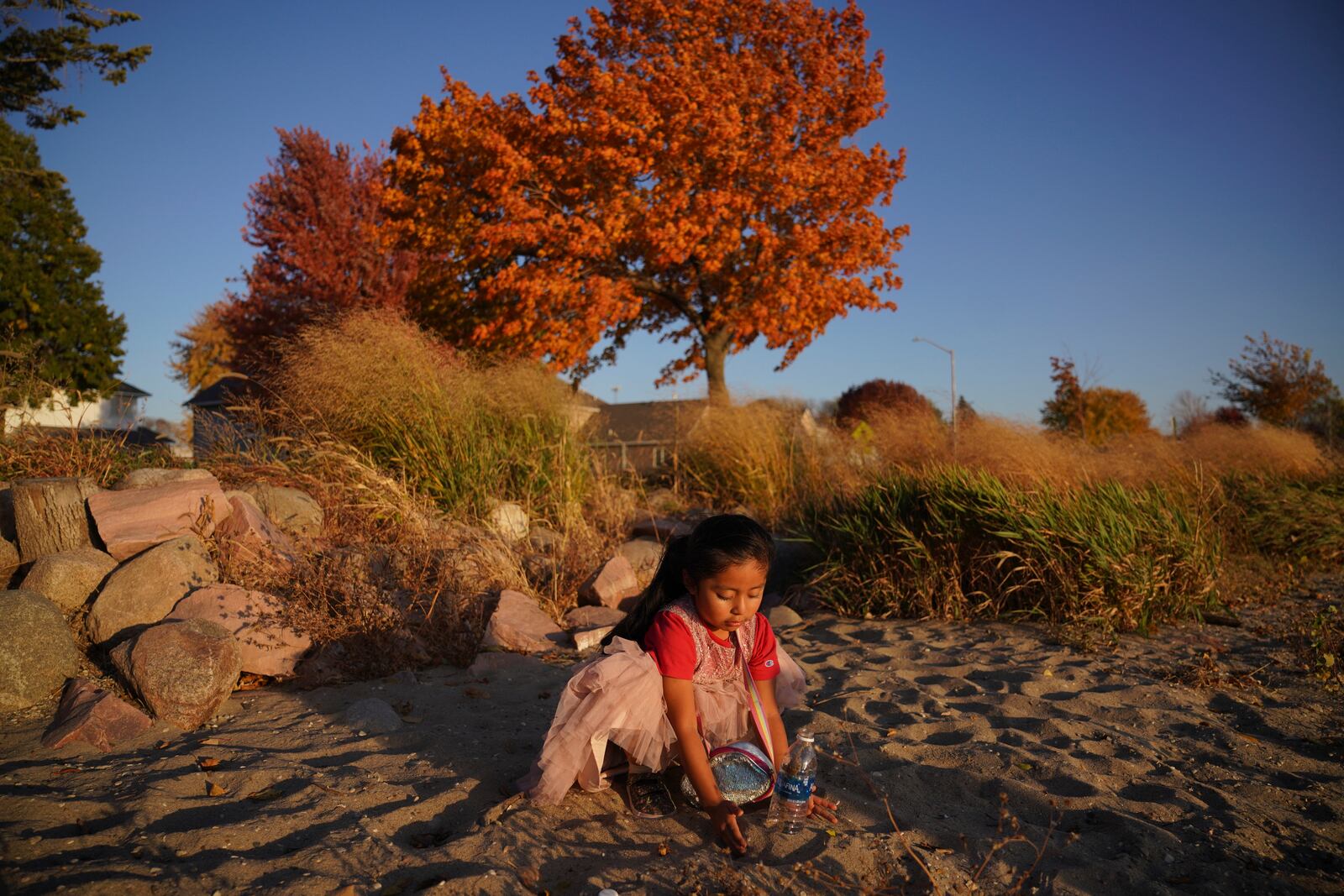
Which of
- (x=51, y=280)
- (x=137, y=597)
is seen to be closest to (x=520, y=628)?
(x=137, y=597)

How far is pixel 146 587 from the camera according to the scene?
3.98 metres

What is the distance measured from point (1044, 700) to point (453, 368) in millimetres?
5729

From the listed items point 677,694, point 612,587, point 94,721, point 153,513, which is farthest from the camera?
point 612,587

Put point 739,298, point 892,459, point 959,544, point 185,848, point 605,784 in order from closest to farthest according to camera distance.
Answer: point 185,848
point 605,784
point 959,544
point 892,459
point 739,298

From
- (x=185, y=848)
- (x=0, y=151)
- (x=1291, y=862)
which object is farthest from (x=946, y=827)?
(x=0, y=151)

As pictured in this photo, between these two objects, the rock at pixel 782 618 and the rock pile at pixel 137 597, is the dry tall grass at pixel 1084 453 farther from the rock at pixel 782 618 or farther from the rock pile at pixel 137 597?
the rock pile at pixel 137 597

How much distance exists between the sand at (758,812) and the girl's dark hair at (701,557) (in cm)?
62

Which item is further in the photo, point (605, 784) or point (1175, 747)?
point (1175, 747)

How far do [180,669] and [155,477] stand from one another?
204cm

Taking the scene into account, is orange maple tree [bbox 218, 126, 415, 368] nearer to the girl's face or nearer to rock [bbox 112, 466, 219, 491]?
rock [bbox 112, 466, 219, 491]

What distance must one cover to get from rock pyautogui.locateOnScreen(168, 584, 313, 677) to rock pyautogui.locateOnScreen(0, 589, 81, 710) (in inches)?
18.0

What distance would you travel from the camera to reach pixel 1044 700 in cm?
361

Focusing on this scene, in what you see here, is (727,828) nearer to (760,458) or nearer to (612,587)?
(612,587)

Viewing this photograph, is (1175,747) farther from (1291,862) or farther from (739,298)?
(739,298)
